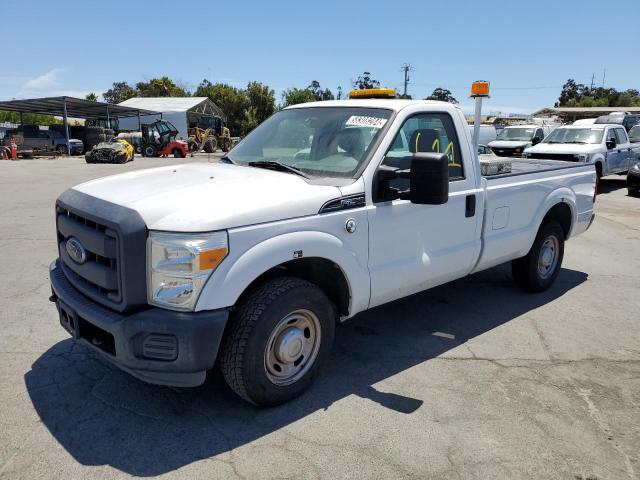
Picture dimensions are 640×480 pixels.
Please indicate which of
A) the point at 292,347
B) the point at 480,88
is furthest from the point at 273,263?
the point at 480,88

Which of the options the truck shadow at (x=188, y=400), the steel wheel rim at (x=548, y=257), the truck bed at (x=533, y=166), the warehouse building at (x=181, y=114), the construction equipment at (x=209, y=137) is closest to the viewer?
the truck shadow at (x=188, y=400)

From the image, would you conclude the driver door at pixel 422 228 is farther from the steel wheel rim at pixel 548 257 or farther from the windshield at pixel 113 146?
the windshield at pixel 113 146

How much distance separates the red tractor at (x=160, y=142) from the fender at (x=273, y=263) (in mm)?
30895

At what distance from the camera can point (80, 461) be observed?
9.01 ft

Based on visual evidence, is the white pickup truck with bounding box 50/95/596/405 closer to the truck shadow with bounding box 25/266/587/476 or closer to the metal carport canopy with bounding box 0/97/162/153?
the truck shadow with bounding box 25/266/587/476

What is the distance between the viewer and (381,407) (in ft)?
11.0

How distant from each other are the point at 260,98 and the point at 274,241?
5923cm

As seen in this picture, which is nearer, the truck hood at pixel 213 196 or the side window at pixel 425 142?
the truck hood at pixel 213 196

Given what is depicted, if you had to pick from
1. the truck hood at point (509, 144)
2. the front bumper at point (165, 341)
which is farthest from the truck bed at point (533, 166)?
the truck hood at point (509, 144)

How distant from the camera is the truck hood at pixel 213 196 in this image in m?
2.79

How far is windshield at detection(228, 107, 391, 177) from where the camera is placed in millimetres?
3678

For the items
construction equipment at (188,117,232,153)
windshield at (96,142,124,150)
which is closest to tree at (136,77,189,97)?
construction equipment at (188,117,232,153)

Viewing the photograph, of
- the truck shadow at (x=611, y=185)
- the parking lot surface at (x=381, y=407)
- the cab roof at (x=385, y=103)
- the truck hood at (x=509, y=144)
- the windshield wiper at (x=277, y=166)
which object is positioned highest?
the cab roof at (x=385, y=103)

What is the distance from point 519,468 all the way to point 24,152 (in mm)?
34553
